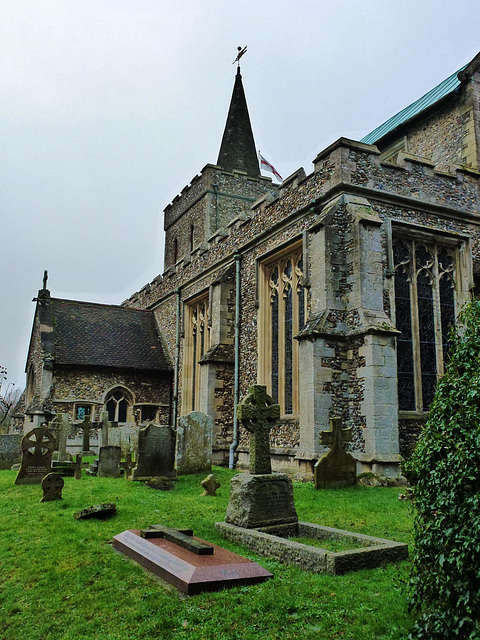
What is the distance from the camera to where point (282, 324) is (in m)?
13.8

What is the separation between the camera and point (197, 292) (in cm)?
1905

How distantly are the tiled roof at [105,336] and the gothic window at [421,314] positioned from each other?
1131cm

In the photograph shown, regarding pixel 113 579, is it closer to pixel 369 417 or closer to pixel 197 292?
pixel 369 417

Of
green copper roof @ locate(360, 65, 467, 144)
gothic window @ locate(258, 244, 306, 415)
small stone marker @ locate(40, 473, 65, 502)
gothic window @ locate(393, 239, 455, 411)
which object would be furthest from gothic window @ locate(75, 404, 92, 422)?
green copper roof @ locate(360, 65, 467, 144)

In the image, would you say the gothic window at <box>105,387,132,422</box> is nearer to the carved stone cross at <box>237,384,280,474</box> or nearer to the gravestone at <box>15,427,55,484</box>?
the gravestone at <box>15,427,55,484</box>

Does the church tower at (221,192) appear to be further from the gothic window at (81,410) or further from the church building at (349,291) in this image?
the gothic window at (81,410)

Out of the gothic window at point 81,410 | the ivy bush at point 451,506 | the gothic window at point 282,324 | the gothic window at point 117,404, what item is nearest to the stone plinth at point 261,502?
the ivy bush at point 451,506

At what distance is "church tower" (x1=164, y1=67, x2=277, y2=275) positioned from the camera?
23344 mm

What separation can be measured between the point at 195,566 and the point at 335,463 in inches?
220

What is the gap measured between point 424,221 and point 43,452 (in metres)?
9.76

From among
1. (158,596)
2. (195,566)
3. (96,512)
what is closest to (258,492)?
(195,566)

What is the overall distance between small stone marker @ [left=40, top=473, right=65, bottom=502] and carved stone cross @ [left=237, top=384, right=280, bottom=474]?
3709mm

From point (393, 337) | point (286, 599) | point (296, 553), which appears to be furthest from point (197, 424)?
point (286, 599)

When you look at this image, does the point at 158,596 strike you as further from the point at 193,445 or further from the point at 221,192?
the point at 221,192
